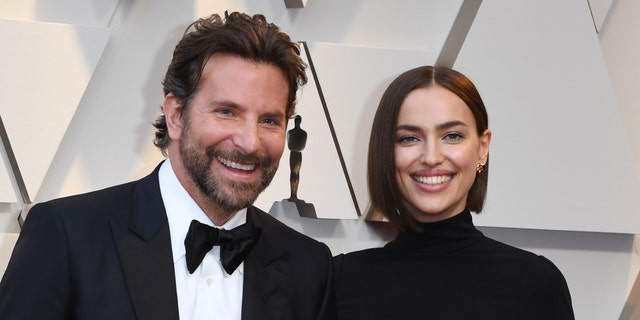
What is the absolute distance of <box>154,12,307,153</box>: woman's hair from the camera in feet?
5.49

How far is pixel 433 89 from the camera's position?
2.09 meters

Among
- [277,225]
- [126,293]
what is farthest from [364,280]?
[126,293]

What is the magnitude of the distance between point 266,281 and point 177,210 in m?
0.23

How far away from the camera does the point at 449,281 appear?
2084 millimetres

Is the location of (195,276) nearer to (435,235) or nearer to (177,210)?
(177,210)

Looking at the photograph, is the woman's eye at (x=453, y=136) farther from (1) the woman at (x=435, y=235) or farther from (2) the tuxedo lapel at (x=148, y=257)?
(2) the tuxedo lapel at (x=148, y=257)

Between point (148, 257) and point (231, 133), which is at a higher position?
point (231, 133)

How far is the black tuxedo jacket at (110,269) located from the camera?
1.49 metres

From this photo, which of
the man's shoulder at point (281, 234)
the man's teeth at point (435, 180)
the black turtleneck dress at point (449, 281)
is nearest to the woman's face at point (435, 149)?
the man's teeth at point (435, 180)

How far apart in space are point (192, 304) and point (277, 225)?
34 cm

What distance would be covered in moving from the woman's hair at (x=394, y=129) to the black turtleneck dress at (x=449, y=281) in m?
0.09

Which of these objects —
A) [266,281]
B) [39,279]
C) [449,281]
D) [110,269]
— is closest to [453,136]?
[449,281]

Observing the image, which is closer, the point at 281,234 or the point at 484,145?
the point at 281,234

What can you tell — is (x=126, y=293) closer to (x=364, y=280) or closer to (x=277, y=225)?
(x=277, y=225)
